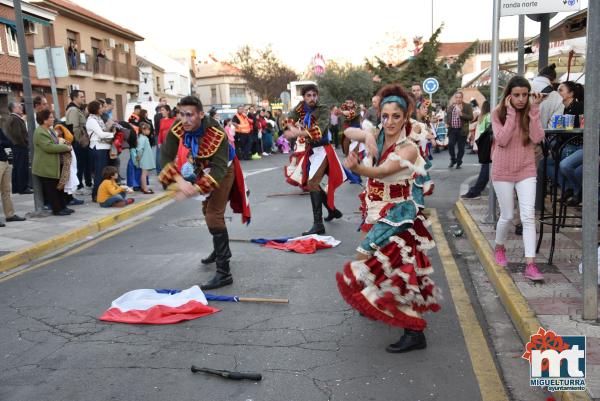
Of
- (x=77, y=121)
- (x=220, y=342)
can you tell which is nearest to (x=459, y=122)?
(x=77, y=121)

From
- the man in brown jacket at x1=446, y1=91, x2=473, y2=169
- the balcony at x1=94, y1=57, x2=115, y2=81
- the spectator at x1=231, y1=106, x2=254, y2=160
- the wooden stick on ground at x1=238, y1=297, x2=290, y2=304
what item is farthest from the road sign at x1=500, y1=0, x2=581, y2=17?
the balcony at x1=94, y1=57, x2=115, y2=81

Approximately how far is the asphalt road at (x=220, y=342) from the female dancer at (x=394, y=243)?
345 mm

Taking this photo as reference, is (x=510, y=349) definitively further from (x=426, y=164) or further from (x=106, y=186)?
(x=106, y=186)

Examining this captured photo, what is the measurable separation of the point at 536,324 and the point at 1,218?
8.68m

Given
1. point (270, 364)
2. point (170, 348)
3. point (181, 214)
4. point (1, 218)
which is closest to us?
point (270, 364)

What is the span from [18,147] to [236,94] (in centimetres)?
8658

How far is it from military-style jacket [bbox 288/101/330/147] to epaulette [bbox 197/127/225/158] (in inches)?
105

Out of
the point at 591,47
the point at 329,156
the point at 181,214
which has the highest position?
the point at 591,47

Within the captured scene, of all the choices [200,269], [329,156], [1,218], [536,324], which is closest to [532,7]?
[329,156]

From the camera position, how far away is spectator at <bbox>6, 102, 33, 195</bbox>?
11.9 metres

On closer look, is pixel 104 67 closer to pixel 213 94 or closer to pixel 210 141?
pixel 210 141

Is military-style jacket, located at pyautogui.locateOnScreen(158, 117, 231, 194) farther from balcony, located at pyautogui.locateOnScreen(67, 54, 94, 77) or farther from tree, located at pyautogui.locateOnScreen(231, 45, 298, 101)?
tree, located at pyautogui.locateOnScreen(231, 45, 298, 101)

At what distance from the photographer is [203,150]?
5.70 meters

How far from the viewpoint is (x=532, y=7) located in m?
7.10
